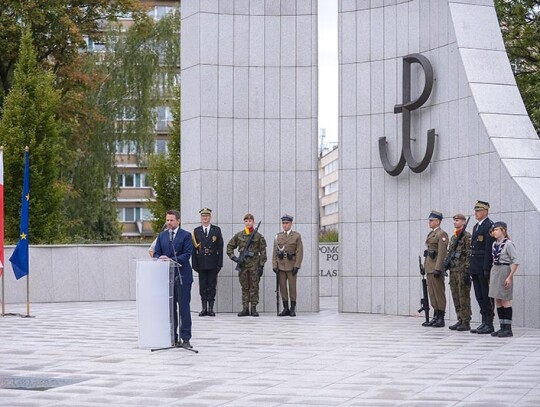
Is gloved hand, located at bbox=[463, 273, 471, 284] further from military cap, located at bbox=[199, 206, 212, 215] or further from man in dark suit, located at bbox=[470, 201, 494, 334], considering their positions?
military cap, located at bbox=[199, 206, 212, 215]

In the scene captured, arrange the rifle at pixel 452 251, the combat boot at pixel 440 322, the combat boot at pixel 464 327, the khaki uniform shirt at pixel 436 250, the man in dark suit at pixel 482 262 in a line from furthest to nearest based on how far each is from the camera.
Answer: the combat boot at pixel 440 322, the khaki uniform shirt at pixel 436 250, the rifle at pixel 452 251, the combat boot at pixel 464 327, the man in dark suit at pixel 482 262

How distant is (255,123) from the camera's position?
21.2 metres

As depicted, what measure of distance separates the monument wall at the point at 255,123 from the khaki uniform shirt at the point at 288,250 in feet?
2.70

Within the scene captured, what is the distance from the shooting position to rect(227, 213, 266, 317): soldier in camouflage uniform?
2020 centimetres

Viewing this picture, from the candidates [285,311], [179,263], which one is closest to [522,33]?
[285,311]

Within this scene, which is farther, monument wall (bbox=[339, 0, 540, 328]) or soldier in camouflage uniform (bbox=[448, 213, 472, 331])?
monument wall (bbox=[339, 0, 540, 328])

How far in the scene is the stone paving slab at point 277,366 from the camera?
10125 mm

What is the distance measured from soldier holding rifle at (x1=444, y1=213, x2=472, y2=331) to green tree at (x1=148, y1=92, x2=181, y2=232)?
28.9m

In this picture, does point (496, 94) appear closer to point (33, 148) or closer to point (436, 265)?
point (436, 265)

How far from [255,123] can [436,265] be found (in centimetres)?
520

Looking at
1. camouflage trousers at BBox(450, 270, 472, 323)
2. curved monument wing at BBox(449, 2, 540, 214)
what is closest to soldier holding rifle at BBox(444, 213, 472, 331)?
camouflage trousers at BBox(450, 270, 472, 323)

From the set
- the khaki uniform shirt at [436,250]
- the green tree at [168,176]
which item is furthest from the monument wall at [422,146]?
the green tree at [168,176]

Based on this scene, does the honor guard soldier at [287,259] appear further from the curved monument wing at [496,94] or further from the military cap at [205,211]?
the curved monument wing at [496,94]

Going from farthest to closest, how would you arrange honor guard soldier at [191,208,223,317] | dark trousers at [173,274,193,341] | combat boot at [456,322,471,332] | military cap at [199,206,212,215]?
honor guard soldier at [191,208,223,317]
military cap at [199,206,212,215]
combat boot at [456,322,471,332]
dark trousers at [173,274,193,341]
